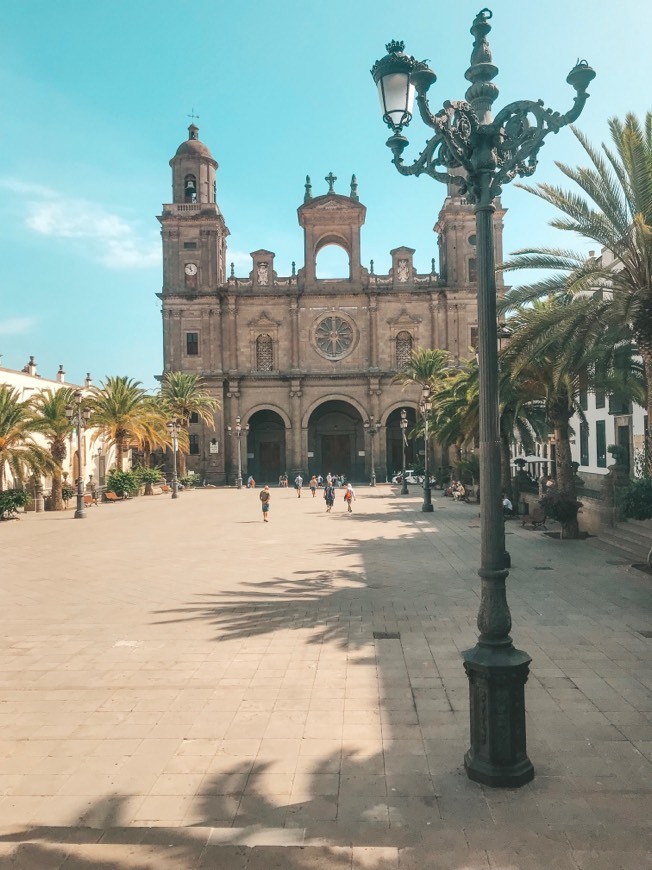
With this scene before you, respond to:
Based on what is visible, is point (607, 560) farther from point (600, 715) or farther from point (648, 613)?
point (600, 715)

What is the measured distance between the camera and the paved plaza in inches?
161

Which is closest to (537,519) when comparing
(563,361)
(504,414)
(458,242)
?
(504,414)

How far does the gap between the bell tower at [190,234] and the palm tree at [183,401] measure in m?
8.37

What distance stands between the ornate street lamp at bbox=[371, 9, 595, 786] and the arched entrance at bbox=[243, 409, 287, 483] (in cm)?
4940

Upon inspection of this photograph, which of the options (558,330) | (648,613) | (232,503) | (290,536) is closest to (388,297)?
(232,503)

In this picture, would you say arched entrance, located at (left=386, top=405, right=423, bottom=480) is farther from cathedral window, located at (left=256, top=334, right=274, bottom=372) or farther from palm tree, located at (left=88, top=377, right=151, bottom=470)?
palm tree, located at (left=88, top=377, right=151, bottom=470)

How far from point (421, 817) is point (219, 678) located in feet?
11.4

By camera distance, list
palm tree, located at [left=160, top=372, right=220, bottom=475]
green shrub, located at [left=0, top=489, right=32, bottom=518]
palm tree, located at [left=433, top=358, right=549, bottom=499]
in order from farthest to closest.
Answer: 1. palm tree, located at [left=160, top=372, right=220, bottom=475]
2. green shrub, located at [left=0, top=489, right=32, bottom=518]
3. palm tree, located at [left=433, top=358, right=549, bottom=499]

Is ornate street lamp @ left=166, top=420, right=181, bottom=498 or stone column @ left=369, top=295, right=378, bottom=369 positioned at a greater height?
stone column @ left=369, top=295, right=378, bottom=369

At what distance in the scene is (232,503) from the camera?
108 feet

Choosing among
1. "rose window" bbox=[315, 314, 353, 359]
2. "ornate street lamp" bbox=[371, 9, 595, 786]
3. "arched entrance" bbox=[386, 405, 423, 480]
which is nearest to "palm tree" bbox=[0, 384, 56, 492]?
"ornate street lamp" bbox=[371, 9, 595, 786]

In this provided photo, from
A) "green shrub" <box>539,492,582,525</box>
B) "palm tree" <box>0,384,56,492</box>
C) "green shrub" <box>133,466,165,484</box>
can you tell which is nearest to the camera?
"green shrub" <box>539,492,582,525</box>

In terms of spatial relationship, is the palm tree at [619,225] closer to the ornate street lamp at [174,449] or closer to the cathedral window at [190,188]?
the ornate street lamp at [174,449]

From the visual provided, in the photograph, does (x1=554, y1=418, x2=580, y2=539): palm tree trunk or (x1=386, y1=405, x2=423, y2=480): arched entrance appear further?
(x1=386, y1=405, x2=423, y2=480): arched entrance
